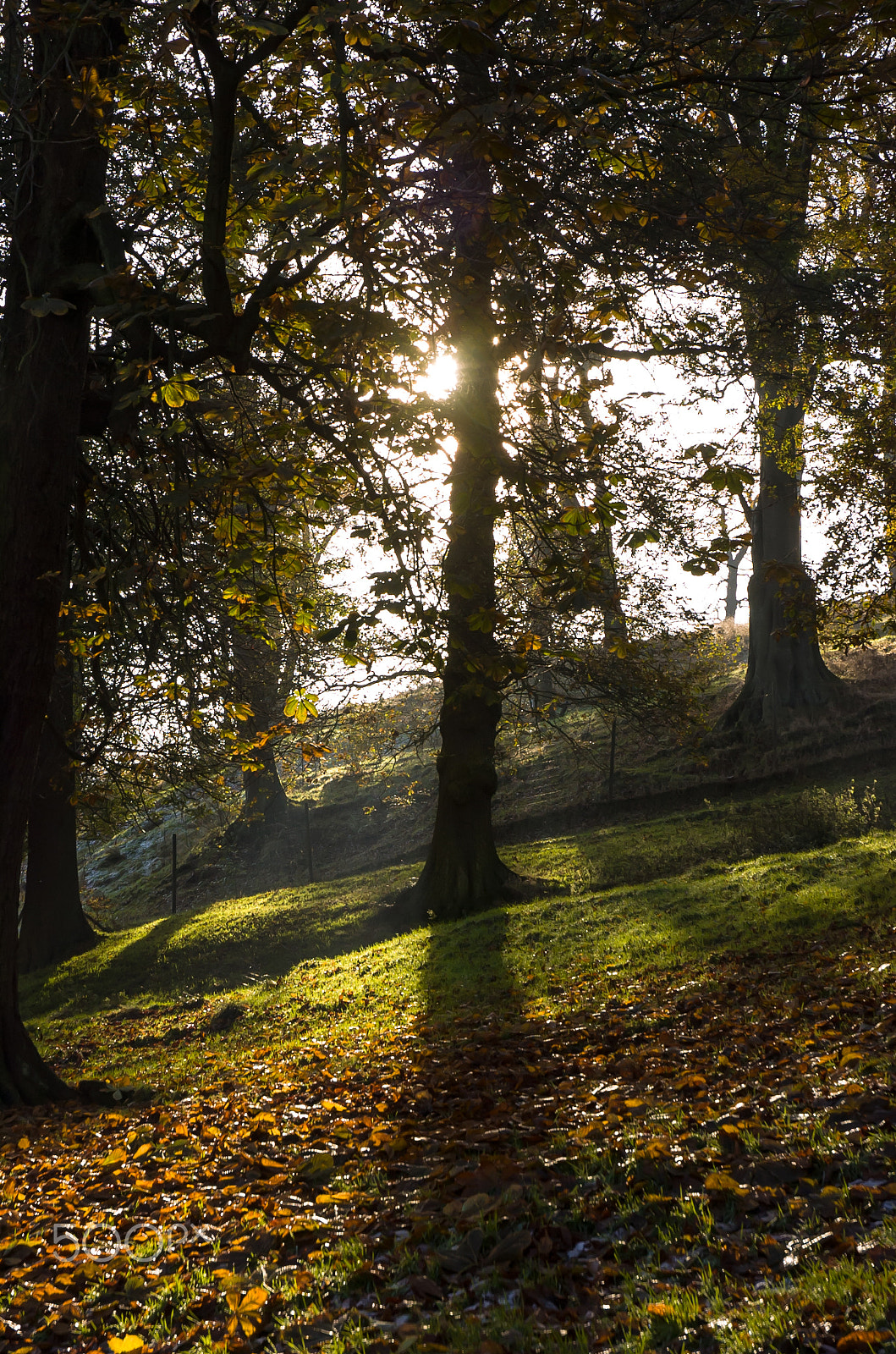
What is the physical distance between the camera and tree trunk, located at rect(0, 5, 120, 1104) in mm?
6996

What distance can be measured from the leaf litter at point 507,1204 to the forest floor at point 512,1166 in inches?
0.5

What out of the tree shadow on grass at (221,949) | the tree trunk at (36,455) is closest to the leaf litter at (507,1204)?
the tree trunk at (36,455)

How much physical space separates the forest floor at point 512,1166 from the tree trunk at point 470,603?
2.89m

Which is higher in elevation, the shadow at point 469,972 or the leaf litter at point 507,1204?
the leaf litter at point 507,1204

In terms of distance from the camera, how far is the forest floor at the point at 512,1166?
2.91 metres

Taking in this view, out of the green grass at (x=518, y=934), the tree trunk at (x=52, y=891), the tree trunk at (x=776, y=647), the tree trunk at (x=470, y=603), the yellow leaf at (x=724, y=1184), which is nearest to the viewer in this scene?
the yellow leaf at (x=724, y=1184)

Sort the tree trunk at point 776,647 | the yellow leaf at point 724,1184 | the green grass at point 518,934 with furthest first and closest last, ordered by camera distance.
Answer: the tree trunk at point 776,647 → the green grass at point 518,934 → the yellow leaf at point 724,1184

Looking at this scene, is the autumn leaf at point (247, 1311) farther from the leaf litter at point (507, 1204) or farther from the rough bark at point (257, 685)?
the rough bark at point (257, 685)

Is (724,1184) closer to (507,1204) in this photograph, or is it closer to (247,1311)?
(507,1204)

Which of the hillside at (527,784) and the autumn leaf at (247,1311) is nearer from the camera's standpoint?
the autumn leaf at (247,1311)

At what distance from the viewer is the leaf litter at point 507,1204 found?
282 cm

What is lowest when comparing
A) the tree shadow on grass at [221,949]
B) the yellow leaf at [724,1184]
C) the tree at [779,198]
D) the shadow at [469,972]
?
the tree shadow on grass at [221,949]

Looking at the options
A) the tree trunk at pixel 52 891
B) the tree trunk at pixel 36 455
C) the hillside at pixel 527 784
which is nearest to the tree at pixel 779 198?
the tree trunk at pixel 36 455

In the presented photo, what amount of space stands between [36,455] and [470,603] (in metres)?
6.26
